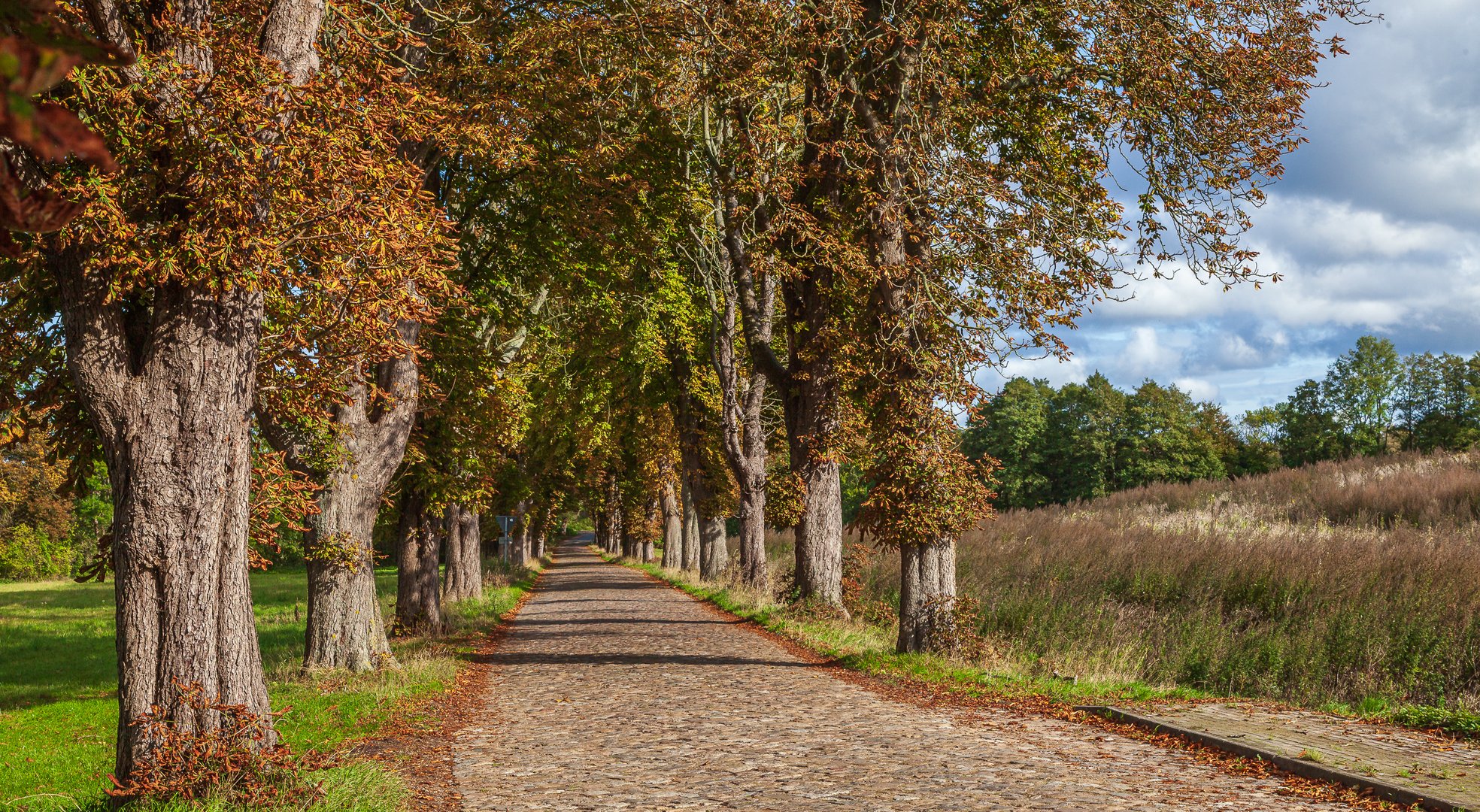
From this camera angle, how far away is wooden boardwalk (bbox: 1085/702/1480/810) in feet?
23.1

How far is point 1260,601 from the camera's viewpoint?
14711 mm

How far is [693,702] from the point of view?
39.2ft

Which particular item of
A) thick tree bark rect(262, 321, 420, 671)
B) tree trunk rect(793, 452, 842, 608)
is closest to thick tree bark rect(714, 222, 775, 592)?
tree trunk rect(793, 452, 842, 608)

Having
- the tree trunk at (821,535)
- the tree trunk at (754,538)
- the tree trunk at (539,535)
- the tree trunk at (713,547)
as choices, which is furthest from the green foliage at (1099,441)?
the tree trunk at (821,535)

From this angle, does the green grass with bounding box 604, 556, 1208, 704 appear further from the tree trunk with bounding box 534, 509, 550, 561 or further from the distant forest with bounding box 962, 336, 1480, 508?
the distant forest with bounding box 962, 336, 1480, 508

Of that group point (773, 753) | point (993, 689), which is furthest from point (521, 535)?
point (773, 753)

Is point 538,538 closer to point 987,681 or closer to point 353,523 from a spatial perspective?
point 353,523

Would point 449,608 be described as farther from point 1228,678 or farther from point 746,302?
point 1228,678

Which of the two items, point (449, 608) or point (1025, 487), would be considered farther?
point (1025, 487)

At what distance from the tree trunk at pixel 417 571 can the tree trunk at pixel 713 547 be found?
45.4ft

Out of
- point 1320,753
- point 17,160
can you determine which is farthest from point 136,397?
point 1320,753

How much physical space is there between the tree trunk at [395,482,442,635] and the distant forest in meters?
56.4

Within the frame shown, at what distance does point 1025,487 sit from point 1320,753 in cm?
8744

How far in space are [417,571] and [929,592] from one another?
10.4 meters
